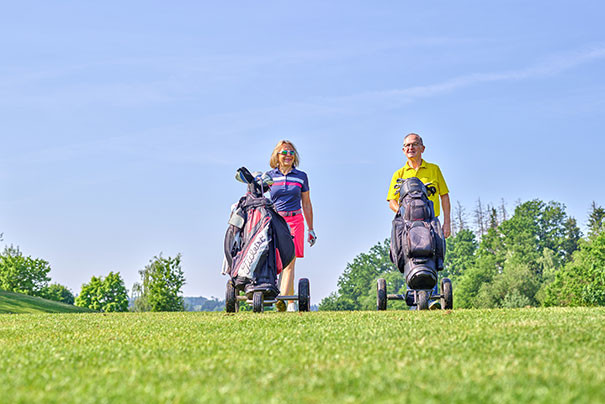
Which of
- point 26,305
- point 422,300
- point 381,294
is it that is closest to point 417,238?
point 422,300

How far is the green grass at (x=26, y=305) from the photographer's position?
94.7ft

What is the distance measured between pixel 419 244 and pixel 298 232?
3108 mm

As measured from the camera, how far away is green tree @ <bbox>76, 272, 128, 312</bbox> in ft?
239

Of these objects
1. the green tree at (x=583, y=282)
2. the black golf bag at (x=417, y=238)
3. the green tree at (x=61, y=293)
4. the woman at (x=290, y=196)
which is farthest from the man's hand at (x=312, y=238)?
the green tree at (x=61, y=293)

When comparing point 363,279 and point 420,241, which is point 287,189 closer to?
point 420,241

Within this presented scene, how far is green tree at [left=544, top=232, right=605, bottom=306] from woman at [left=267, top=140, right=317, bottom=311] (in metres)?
→ 58.7

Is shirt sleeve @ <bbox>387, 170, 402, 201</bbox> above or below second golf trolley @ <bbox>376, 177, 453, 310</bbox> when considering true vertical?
above

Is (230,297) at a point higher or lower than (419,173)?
lower

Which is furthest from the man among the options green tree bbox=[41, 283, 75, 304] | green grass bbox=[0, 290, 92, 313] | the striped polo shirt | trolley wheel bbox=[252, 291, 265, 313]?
green tree bbox=[41, 283, 75, 304]

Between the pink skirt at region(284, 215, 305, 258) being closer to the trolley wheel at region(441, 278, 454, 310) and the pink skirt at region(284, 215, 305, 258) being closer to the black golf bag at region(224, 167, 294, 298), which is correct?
the black golf bag at region(224, 167, 294, 298)

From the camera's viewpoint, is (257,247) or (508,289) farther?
(508,289)

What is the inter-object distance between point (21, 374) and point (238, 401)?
2018 mm

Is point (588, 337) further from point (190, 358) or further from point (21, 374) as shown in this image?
point (21, 374)

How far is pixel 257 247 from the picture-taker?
35.9ft
